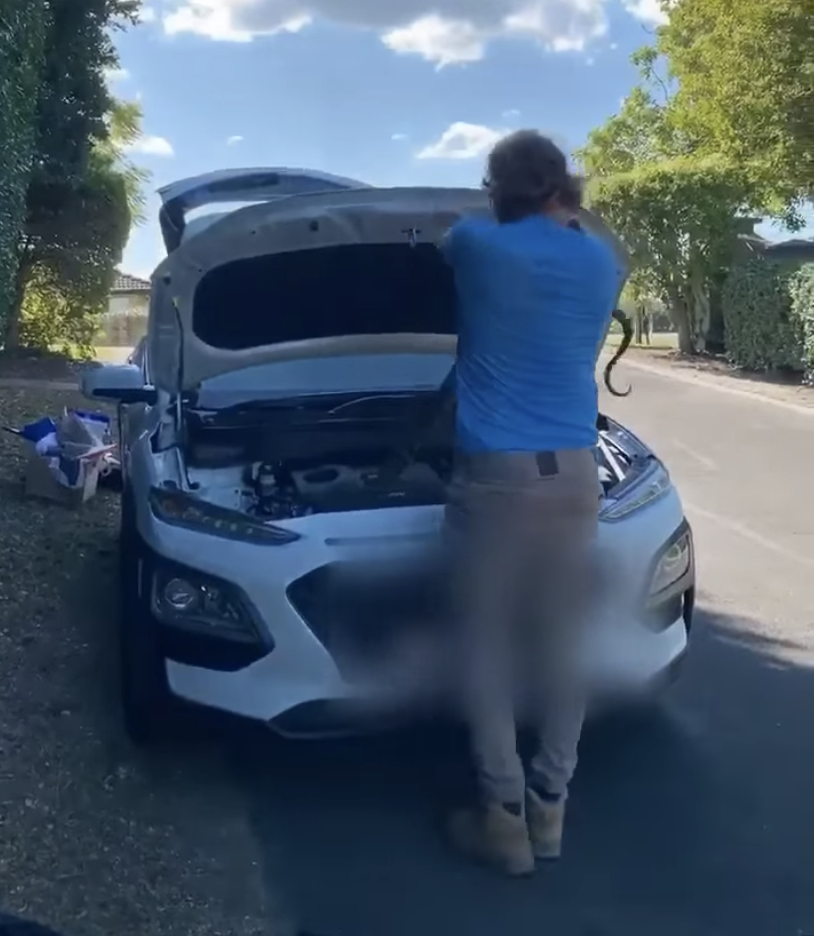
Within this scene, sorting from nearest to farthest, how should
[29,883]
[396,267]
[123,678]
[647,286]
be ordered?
[29,883] < [123,678] < [396,267] < [647,286]

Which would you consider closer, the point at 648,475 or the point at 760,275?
the point at 648,475

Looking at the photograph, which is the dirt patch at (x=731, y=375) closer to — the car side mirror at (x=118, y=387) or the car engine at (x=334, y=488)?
the car side mirror at (x=118, y=387)

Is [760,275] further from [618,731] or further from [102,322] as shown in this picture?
[618,731]

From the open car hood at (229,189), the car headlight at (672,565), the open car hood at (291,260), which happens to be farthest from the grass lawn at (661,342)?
the car headlight at (672,565)

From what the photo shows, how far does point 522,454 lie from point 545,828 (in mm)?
1129

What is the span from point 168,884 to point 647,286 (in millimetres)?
22523

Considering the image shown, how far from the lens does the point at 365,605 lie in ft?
14.3

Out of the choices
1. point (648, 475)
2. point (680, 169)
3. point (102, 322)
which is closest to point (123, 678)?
point (648, 475)

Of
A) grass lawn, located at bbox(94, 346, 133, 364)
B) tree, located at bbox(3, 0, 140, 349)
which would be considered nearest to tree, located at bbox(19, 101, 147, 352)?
tree, located at bbox(3, 0, 140, 349)

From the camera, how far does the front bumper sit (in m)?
4.31

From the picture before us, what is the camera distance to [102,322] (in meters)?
20.5

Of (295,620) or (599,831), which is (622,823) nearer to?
(599,831)

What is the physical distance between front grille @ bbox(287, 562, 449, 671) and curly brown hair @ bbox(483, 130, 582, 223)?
3.74 ft

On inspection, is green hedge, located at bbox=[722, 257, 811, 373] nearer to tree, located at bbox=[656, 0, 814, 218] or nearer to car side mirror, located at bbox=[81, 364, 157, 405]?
tree, located at bbox=[656, 0, 814, 218]
